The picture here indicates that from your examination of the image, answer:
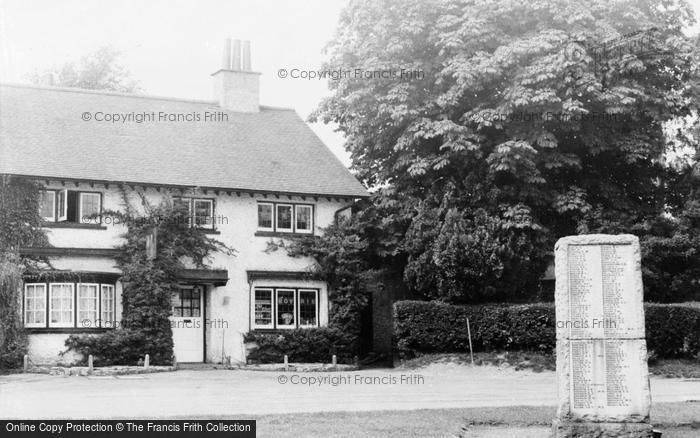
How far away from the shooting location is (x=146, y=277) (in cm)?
3059

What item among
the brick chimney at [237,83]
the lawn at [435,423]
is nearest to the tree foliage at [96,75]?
the brick chimney at [237,83]

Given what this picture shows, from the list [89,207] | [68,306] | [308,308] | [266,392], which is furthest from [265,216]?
[266,392]

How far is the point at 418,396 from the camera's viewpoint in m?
21.7

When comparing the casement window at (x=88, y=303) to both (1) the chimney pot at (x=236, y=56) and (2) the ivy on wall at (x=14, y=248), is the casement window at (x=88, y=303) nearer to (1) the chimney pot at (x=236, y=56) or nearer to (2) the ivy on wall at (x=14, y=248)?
(2) the ivy on wall at (x=14, y=248)

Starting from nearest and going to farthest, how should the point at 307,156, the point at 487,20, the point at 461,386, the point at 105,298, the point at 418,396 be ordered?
1. the point at 418,396
2. the point at 461,386
3. the point at 105,298
4. the point at 487,20
5. the point at 307,156

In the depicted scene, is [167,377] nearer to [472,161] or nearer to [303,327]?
[303,327]

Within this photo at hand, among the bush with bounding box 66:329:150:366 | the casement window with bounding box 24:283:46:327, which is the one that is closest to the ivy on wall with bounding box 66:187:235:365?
the bush with bounding box 66:329:150:366

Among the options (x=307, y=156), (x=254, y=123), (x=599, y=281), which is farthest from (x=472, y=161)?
(x=599, y=281)

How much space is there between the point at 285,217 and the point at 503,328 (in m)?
8.42

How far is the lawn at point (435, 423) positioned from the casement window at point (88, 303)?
51.0ft

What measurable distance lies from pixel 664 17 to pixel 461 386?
1731 cm

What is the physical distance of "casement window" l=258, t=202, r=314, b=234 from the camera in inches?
1336

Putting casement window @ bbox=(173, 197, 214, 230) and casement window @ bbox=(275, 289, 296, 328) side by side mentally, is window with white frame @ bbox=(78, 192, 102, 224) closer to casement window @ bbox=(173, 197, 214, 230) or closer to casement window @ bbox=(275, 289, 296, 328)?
casement window @ bbox=(173, 197, 214, 230)

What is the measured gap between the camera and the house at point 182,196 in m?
30.3
